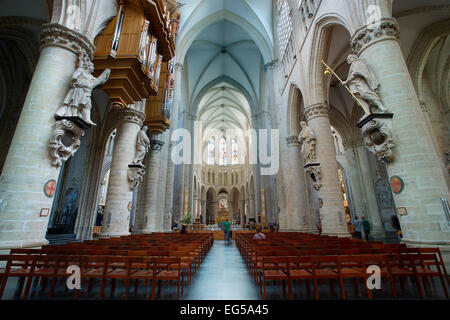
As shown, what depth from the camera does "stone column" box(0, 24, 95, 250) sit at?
3.81m

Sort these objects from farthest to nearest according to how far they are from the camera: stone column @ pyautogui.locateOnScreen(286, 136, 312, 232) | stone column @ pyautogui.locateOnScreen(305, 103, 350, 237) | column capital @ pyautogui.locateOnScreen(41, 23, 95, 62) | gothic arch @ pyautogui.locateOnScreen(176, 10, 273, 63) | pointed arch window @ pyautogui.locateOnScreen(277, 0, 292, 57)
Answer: gothic arch @ pyautogui.locateOnScreen(176, 10, 273, 63) < pointed arch window @ pyautogui.locateOnScreen(277, 0, 292, 57) < stone column @ pyautogui.locateOnScreen(286, 136, 312, 232) < stone column @ pyautogui.locateOnScreen(305, 103, 350, 237) < column capital @ pyautogui.locateOnScreen(41, 23, 95, 62)

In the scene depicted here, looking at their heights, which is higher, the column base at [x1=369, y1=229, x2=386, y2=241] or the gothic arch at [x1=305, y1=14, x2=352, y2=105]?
the gothic arch at [x1=305, y1=14, x2=352, y2=105]

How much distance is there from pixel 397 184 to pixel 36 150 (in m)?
7.82

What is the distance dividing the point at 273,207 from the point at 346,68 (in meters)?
11.6

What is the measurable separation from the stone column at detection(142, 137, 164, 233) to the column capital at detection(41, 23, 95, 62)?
638cm

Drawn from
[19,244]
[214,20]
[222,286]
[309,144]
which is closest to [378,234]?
[309,144]

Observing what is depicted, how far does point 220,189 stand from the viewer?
37.2m

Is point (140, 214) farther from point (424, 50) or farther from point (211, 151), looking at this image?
point (211, 151)

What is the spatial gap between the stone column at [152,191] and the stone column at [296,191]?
24.3 ft

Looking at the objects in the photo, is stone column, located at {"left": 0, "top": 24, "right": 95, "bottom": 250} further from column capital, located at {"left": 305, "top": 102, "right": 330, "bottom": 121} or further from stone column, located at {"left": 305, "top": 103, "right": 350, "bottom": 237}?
stone column, located at {"left": 305, "top": 103, "right": 350, "bottom": 237}

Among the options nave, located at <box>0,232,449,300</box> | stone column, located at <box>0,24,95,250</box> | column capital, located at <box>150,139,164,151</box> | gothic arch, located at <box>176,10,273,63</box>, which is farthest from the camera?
gothic arch, located at <box>176,10,273,63</box>

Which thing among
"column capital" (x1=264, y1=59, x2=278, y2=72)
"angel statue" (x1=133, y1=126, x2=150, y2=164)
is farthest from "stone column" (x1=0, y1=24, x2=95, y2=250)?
"column capital" (x1=264, y1=59, x2=278, y2=72)

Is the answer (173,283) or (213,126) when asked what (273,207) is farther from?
(213,126)
